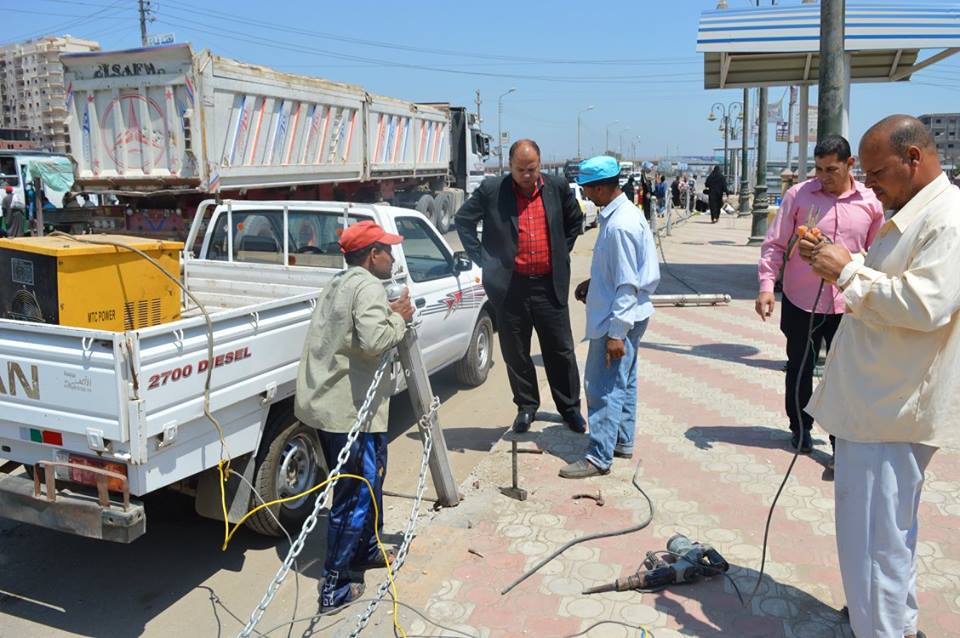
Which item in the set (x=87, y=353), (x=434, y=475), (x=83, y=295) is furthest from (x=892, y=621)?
(x=83, y=295)

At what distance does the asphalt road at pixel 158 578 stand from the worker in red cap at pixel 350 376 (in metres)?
0.42

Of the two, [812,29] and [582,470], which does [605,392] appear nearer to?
[582,470]

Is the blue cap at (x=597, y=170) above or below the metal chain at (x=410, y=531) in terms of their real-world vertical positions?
above

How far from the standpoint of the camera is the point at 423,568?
389 cm

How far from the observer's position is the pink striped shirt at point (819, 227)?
15.8ft

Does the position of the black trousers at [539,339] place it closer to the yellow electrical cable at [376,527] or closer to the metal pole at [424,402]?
the metal pole at [424,402]

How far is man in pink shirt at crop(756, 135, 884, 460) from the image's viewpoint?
479 centimetres

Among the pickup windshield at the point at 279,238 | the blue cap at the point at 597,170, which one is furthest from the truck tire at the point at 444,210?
the blue cap at the point at 597,170

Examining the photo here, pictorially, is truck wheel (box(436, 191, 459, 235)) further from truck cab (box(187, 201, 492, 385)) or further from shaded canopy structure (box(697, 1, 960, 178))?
truck cab (box(187, 201, 492, 385))

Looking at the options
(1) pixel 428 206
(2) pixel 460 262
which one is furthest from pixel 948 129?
(2) pixel 460 262

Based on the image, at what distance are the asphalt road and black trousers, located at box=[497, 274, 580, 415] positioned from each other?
2.78ft

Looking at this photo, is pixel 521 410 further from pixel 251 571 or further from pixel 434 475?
→ pixel 251 571

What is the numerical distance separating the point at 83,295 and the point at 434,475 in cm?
216

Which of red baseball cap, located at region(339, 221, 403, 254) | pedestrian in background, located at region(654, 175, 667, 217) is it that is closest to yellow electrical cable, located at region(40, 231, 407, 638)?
red baseball cap, located at region(339, 221, 403, 254)
